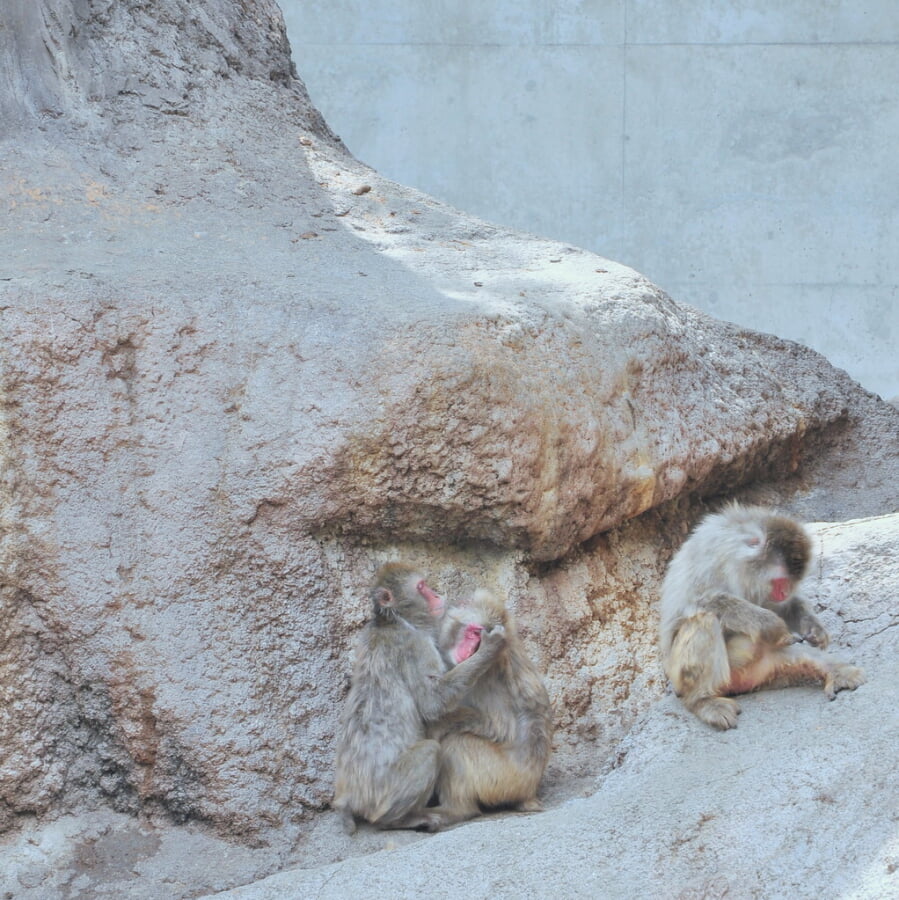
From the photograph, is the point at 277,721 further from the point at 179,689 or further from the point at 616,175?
the point at 616,175

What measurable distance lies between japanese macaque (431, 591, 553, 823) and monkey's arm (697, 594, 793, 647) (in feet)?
2.49

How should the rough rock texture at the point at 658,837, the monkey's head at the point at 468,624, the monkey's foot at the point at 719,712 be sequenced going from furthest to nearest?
the monkey's head at the point at 468,624, the monkey's foot at the point at 719,712, the rough rock texture at the point at 658,837

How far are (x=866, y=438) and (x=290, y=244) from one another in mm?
3400

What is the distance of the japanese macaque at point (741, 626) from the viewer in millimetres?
5320

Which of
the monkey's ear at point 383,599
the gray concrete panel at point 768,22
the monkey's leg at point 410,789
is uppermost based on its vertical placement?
the gray concrete panel at point 768,22

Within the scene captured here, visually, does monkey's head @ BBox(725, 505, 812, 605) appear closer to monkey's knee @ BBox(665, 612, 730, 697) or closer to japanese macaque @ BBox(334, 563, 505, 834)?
monkey's knee @ BBox(665, 612, 730, 697)

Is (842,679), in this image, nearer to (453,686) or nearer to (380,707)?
(453,686)

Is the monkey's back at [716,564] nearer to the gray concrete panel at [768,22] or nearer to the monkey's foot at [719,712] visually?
the monkey's foot at [719,712]

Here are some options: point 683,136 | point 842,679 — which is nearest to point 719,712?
point 842,679

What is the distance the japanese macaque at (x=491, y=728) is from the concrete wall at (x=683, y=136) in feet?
25.3

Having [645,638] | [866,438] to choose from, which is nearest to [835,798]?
[645,638]

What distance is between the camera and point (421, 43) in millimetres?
12602

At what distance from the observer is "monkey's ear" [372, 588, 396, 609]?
5375mm

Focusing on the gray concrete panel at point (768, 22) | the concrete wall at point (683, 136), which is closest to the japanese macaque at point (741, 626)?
the concrete wall at point (683, 136)
